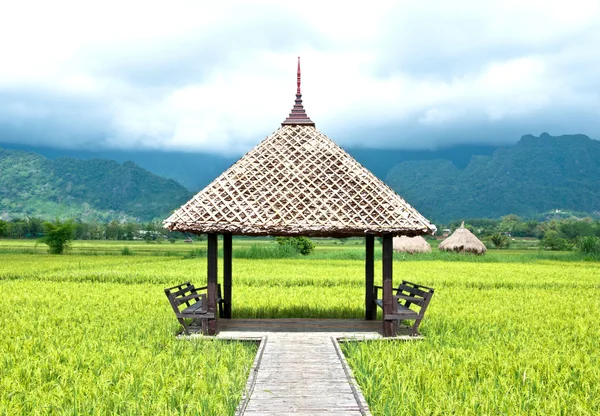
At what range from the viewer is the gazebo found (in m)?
9.64

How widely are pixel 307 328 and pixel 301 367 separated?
3119 mm

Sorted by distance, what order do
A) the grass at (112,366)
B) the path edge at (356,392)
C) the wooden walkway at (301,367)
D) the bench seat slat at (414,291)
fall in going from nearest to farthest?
the path edge at (356,392) < the wooden walkway at (301,367) < the grass at (112,366) < the bench seat slat at (414,291)

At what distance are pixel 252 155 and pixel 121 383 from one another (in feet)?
17.3

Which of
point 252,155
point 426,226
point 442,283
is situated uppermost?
point 252,155

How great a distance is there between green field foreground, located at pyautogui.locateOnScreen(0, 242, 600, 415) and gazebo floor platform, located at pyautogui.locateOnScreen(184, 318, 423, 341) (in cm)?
55

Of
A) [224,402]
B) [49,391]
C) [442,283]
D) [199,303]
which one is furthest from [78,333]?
[442,283]

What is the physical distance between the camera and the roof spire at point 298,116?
1167 centimetres

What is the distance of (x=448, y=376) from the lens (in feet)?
24.5

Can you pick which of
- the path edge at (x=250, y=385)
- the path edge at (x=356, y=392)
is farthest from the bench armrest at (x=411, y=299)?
the path edge at (x=250, y=385)

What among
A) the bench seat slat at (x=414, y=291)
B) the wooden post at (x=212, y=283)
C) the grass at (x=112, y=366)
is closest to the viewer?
the grass at (x=112, y=366)

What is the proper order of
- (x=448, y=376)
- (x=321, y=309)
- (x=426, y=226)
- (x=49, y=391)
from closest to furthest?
(x=49, y=391)
(x=448, y=376)
(x=426, y=226)
(x=321, y=309)

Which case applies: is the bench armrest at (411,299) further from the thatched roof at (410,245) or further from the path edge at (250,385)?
the thatched roof at (410,245)

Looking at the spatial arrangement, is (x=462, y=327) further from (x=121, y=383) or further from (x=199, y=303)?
(x=121, y=383)

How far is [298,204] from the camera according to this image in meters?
9.96
